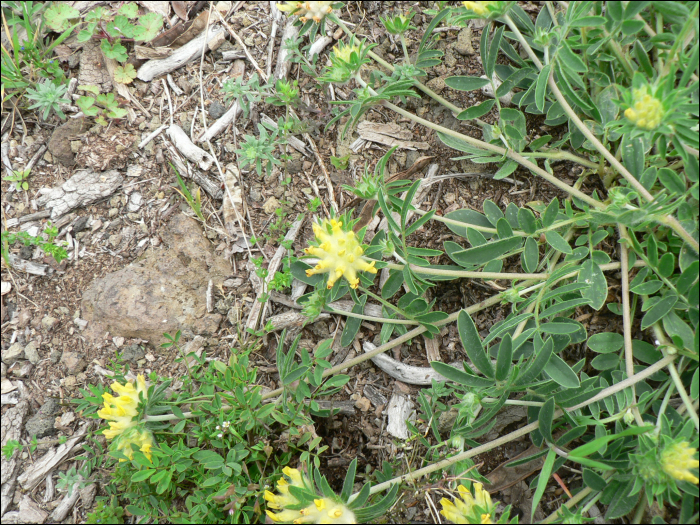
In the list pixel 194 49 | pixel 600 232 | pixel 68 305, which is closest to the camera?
pixel 600 232

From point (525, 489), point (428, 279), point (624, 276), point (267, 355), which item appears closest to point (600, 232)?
point (624, 276)

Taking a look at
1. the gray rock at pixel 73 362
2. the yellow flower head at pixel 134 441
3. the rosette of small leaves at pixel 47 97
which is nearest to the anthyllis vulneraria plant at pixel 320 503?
the yellow flower head at pixel 134 441

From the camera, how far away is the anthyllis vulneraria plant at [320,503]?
231cm

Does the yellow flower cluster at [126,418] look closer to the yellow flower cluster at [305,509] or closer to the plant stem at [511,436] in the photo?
the yellow flower cluster at [305,509]

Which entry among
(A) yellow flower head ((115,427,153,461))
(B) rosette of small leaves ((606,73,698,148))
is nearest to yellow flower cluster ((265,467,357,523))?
(A) yellow flower head ((115,427,153,461))

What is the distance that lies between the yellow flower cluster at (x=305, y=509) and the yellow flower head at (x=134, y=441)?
68 centimetres

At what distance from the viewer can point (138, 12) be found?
3.69 meters

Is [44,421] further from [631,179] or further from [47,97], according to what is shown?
[631,179]

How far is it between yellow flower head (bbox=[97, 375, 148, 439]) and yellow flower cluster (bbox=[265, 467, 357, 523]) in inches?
31.1

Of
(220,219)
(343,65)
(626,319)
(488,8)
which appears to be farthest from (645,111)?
(220,219)

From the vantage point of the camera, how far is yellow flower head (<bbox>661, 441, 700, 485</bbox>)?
197cm

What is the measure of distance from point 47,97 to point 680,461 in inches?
157

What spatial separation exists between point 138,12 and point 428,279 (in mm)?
2795

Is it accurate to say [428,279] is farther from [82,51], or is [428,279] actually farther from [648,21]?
[82,51]
